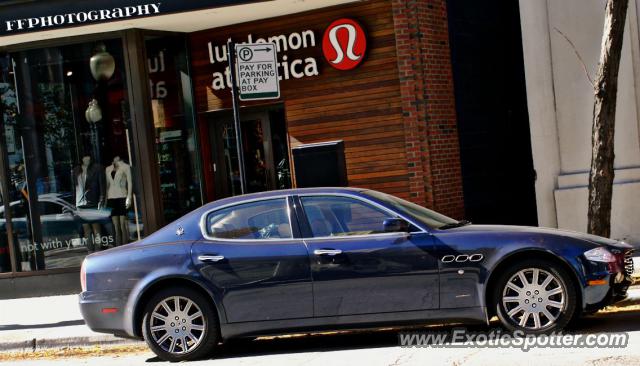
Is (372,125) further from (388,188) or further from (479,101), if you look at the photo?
(479,101)

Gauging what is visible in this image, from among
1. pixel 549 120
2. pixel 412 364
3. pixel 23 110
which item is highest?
pixel 23 110

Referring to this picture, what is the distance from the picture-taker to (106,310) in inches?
338

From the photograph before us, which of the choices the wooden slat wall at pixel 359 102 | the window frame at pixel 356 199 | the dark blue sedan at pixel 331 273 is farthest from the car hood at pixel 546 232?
the wooden slat wall at pixel 359 102

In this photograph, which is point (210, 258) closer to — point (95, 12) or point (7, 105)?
point (95, 12)

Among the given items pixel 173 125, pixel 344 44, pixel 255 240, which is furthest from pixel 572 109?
pixel 255 240

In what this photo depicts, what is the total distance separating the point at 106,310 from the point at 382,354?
8.47 ft

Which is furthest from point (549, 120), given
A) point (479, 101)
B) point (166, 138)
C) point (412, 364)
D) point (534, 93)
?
point (412, 364)

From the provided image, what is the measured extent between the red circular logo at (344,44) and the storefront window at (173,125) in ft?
8.28

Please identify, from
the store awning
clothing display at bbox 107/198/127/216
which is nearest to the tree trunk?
the store awning

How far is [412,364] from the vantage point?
24.1ft

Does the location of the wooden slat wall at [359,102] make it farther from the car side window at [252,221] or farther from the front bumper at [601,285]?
the front bumper at [601,285]

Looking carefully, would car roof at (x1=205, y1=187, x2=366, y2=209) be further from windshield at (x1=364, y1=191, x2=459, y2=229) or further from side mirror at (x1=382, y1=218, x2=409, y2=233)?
side mirror at (x1=382, y1=218, x2=409, y2=233)

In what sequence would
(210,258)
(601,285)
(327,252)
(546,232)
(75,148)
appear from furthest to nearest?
(75,148), (210,258), (327,252), (546,232), (601,285)

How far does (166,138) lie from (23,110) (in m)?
2.20
